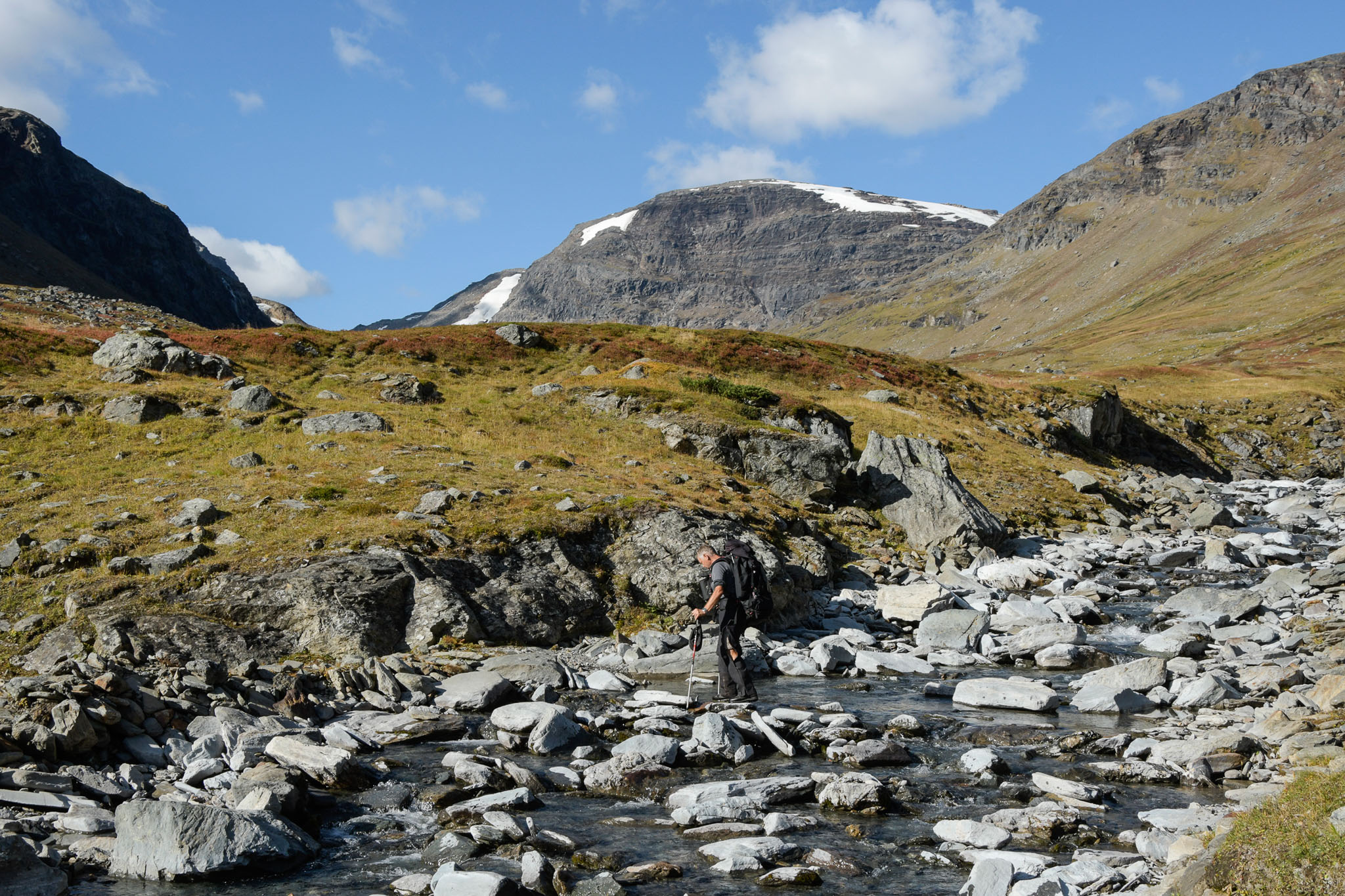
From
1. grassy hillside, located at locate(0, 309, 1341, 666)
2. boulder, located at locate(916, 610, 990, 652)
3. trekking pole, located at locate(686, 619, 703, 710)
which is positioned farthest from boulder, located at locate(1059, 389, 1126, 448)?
trekking pole, located at locate(686, 619, 703, 710)

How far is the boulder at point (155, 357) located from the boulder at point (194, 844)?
34638 mm

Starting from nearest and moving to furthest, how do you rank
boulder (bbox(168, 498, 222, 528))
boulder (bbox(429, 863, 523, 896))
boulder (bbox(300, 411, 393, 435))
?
boulder (bbox(429, 863, 523, 896)) < boulder (bbox(168, 498, 222, 528)) < boulder (bbox(300, 411, 393, 435))

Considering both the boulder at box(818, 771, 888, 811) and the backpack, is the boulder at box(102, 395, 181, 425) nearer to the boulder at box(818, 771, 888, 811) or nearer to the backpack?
the backpack

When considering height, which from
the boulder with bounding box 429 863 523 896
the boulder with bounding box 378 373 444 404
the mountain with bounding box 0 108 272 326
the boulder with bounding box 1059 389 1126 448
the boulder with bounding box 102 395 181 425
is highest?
the mountain with bounding box 0 108 272 326

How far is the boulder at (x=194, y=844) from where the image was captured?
29.2 feet

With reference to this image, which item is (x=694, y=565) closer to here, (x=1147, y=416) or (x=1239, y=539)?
(x=1239, y=539)

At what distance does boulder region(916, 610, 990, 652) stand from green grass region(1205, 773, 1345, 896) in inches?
541

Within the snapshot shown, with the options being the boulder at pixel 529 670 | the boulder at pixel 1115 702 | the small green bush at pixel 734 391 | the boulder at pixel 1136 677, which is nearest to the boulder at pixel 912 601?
the boulder at pixel 1136 677

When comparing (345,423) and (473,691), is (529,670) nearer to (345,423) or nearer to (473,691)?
(473,691)

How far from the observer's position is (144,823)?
915 centimetres

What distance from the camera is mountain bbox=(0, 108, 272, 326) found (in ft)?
563

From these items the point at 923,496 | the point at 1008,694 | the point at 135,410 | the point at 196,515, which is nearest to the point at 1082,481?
the point at 923,496

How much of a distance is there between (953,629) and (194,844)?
1824cm

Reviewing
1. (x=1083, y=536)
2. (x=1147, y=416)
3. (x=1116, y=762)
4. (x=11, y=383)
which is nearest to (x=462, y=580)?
(x=1116, y=762)
